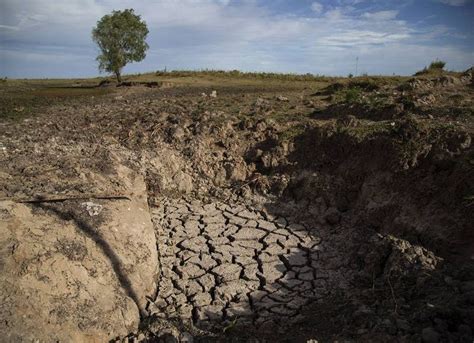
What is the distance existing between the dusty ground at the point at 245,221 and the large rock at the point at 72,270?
0.02 meters

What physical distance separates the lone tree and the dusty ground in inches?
452

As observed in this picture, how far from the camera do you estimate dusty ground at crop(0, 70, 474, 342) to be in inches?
138

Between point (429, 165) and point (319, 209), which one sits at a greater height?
point (429, 165)

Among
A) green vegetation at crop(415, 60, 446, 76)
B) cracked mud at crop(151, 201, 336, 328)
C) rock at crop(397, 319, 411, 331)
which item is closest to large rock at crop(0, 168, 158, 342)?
cracked mud at crop(151, 201, 336, 328)

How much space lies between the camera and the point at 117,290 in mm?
3887

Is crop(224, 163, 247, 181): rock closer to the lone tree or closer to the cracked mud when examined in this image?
the cracked mud

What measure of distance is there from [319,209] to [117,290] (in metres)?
Answer: 3.13

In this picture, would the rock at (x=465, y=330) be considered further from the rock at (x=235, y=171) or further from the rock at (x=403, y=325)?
the rock at (x=235, y=171)

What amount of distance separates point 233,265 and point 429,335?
2.42 metres

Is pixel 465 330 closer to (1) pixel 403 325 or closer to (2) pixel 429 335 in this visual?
(2) pixel 429 335

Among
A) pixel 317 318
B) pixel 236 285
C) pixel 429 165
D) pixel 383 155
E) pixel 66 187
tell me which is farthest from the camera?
pixel 383 155

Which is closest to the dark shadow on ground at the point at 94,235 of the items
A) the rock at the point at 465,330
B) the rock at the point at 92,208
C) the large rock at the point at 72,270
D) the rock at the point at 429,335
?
the large rock at the point at 72,270

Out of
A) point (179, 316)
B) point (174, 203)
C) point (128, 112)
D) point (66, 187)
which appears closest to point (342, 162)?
point (174, 203)

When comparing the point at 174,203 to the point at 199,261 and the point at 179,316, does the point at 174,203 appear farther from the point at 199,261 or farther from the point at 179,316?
the point at 179,316
